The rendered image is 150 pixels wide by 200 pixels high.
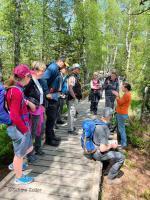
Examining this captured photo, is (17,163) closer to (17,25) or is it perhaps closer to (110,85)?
(110,85)

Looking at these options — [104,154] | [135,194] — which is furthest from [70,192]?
[135,194]

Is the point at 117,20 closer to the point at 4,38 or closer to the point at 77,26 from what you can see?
the point at 77,26

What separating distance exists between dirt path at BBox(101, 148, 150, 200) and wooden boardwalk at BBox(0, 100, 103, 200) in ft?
1.88

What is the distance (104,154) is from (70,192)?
1.60m

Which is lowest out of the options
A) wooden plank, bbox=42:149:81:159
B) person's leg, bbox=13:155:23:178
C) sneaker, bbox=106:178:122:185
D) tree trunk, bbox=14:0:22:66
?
sneaker, bbox=106:178:122:185

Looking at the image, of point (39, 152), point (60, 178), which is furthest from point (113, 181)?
point (39, 152)

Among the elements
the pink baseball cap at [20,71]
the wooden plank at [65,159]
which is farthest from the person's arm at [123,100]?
the pink baseball cap at [20,71]

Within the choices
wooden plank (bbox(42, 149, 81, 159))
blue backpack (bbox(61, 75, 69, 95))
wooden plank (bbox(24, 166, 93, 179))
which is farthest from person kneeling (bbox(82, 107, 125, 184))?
blue backpack (bbox(61, 75, 69, 95))

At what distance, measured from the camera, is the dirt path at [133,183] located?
6281 millimetres

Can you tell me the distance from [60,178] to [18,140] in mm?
1297

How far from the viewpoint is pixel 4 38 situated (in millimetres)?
24047

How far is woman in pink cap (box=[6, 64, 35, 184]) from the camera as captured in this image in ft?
15.2

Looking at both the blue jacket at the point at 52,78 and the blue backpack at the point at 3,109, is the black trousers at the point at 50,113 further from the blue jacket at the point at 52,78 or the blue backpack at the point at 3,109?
the blue backpack at the point at 3,109

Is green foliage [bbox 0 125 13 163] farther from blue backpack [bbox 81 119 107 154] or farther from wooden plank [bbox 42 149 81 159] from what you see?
blue backpack [bbox 81 119 107 154]
